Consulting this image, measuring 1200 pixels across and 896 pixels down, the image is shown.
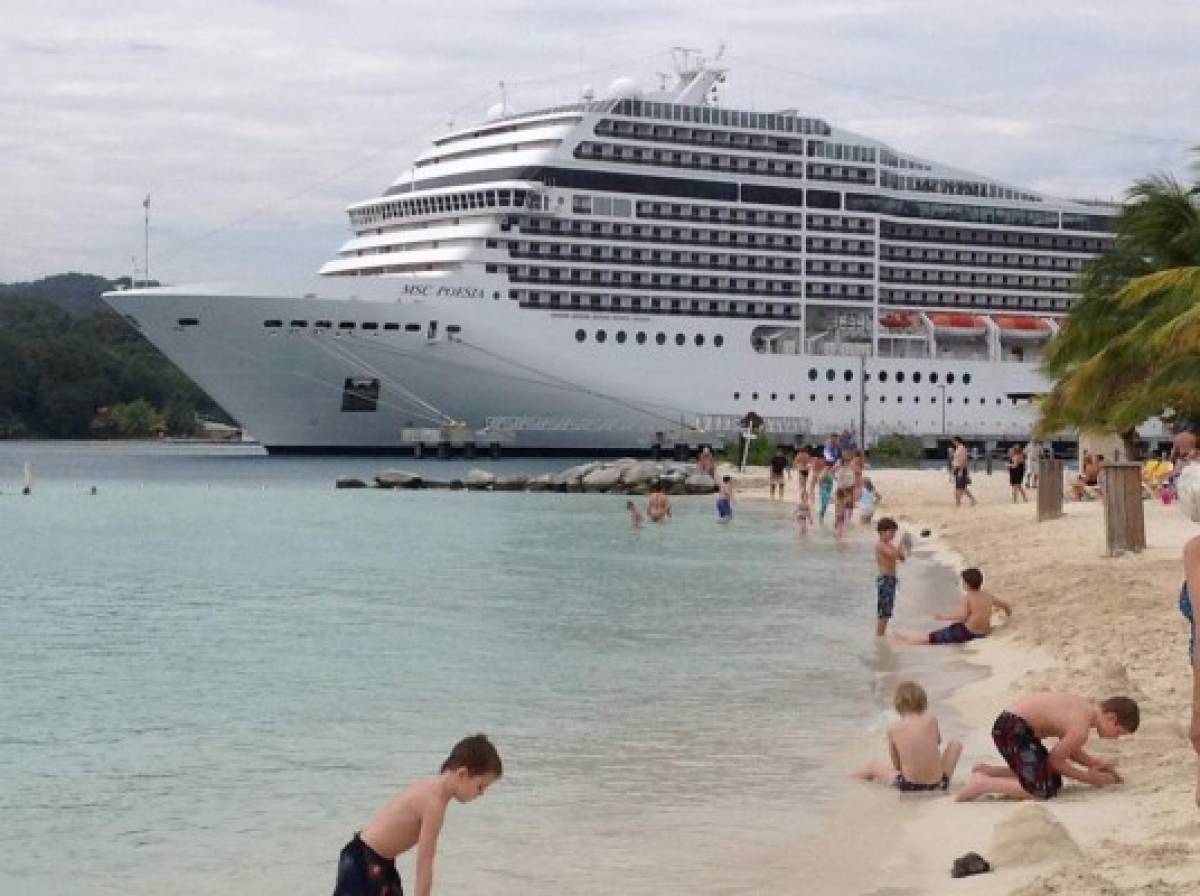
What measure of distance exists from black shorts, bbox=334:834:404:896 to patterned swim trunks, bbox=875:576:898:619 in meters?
11.7

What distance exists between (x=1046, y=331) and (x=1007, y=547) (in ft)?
171

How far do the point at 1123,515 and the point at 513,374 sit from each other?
44893 millimetres

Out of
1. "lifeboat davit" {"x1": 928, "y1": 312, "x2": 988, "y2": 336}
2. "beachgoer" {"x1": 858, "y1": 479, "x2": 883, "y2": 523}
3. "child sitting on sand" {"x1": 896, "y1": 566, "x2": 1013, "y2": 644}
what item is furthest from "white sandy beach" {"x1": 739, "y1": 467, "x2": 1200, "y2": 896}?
"lifeboat davit" {"x1": 928, "y1": 312, "x2": 988, "y2": 336}

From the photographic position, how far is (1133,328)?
33562 mm

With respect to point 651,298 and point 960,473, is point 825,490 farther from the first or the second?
point 651,298

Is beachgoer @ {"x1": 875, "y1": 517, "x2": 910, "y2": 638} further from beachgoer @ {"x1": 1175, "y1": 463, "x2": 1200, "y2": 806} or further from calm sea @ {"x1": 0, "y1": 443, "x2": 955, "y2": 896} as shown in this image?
beachgoer @ {"x1": 1175, "y1": 463, "x2": 1200, "y2": 806}

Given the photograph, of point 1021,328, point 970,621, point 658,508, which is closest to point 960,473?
point 658,508

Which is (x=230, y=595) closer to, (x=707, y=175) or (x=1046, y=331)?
(x=707, y=175)

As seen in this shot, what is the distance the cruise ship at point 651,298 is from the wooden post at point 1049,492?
3493 cm

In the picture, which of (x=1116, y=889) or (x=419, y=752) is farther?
(x=419, y=752)

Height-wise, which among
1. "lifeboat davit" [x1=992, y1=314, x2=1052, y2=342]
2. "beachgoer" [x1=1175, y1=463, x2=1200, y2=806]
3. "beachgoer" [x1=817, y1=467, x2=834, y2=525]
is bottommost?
"beachgoer" [x1=817, y1=467, x2=834, y2=525]

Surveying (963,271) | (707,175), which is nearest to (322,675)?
(707,175)

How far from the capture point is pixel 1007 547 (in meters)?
26.9

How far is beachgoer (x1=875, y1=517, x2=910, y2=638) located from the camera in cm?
1786
